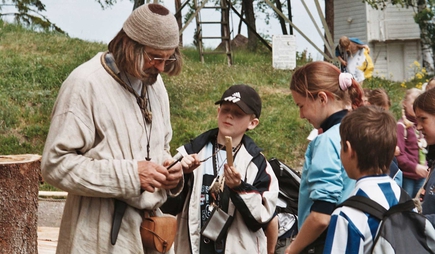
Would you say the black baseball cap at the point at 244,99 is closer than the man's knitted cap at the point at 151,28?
No

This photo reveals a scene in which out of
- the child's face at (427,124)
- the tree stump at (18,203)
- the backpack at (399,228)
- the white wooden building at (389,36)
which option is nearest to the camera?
the backpack at (399,228)

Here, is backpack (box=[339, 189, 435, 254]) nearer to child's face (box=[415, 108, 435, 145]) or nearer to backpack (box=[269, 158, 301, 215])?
child's face (box=[415, 108, 435, 145])

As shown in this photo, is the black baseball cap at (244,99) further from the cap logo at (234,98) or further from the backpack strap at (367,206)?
the backpack strap at (367,206)

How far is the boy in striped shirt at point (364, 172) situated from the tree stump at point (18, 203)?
317 centimetres

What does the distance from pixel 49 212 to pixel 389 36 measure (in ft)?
86.3

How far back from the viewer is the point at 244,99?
5.03 m

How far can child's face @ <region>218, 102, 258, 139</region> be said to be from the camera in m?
4.97

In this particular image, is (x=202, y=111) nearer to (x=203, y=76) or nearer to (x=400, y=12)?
(x=203, y=76)

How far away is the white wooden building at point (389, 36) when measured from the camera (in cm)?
3381

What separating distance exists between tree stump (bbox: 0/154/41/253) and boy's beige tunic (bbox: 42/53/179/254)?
2.00m

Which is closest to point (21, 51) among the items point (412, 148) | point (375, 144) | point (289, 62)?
point (289, 62)

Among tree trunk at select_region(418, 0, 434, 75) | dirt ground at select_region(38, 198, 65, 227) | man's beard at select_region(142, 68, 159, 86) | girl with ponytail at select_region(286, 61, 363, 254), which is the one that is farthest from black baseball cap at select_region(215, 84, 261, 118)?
tree trunk at select_region(418, 0, 434, 75)

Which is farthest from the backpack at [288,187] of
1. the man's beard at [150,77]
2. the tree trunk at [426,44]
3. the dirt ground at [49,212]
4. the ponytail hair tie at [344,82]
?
the tree trunk at [426,44]

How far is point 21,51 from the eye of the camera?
57.4 ft
